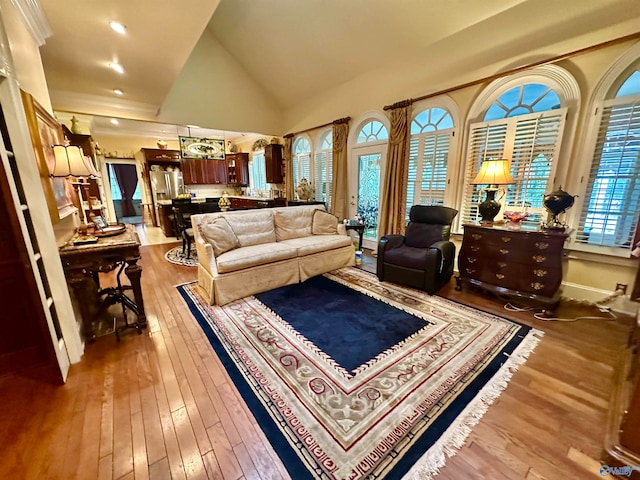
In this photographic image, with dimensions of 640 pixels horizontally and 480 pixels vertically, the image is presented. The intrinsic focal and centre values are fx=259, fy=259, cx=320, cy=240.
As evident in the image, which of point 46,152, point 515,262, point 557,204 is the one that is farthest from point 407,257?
point 46,152

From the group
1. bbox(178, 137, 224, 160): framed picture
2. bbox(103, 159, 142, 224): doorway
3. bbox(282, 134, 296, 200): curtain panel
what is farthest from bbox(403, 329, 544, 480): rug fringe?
bbox(103, 159, 142, 224): doorway

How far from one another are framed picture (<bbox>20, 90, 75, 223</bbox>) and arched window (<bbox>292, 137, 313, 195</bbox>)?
441cm

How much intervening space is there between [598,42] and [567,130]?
77 cm

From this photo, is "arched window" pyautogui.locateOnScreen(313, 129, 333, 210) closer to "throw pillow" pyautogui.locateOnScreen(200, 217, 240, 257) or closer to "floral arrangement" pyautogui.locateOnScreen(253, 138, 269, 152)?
"floral arrangement" pyautogui.locateOnScreen(253, 138, 269, 152)

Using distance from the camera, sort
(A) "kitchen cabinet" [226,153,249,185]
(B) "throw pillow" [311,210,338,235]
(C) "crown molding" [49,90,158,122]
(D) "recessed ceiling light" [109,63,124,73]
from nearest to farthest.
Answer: (D) "recessed ceiling light" [109,63,124,73] < (B) "throw pillow" [311,210,338,235] < (C) "crown molding" [49,90,158,122] < (A) "kitchen cabinet" [226,153,249,185]

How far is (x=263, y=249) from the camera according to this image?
314cm

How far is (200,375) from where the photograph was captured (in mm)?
1791

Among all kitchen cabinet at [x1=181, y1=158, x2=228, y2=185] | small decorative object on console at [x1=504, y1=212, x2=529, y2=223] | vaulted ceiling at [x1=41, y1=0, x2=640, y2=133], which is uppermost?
vaulted ceiling at [x1=41, y1=0, x2=640, y2=133]

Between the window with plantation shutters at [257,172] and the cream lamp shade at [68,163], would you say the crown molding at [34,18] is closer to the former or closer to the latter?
the cream lamp shade at [68,163]

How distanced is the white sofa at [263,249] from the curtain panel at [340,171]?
49.4 inches

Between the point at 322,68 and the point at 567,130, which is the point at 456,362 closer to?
the point at 567,130

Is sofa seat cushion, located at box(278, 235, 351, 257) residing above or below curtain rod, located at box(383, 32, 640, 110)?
below

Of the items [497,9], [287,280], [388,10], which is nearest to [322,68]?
[388,10]

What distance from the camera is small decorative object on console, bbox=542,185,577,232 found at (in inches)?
97.6
